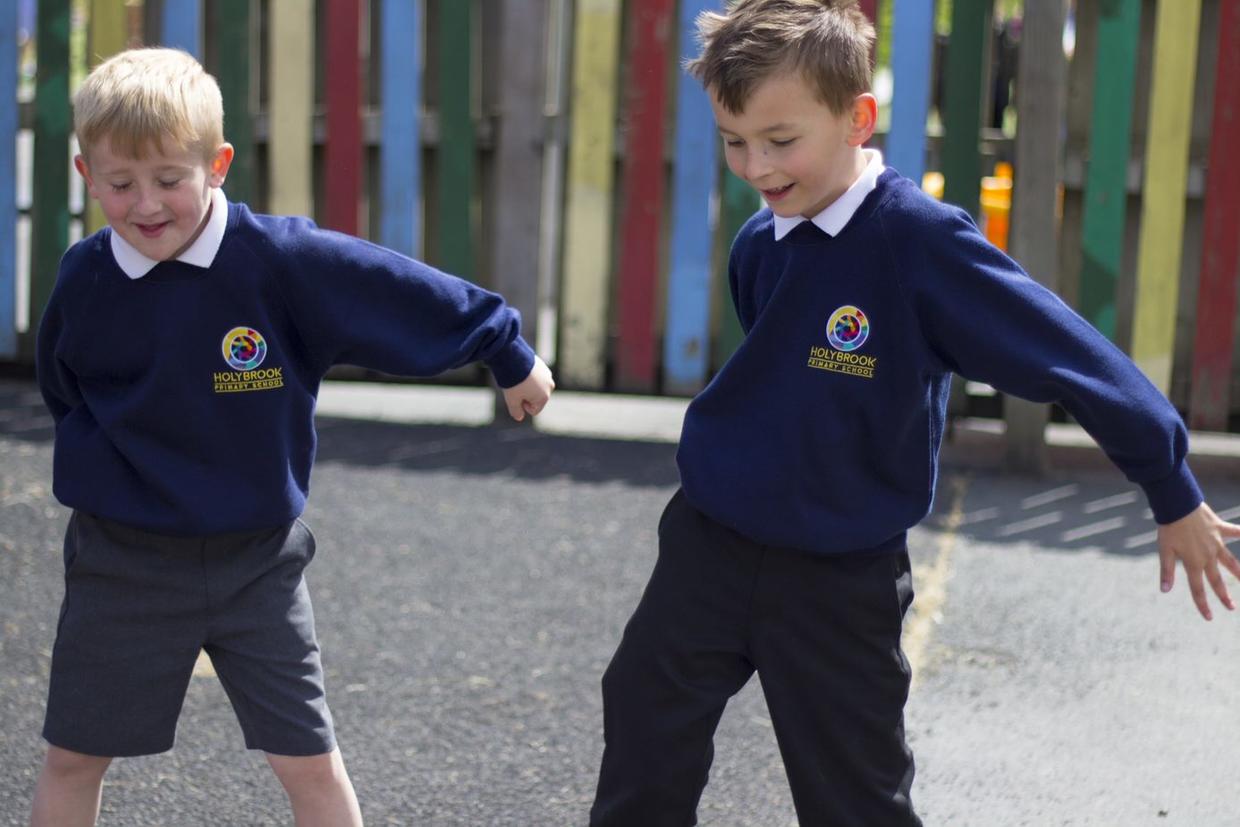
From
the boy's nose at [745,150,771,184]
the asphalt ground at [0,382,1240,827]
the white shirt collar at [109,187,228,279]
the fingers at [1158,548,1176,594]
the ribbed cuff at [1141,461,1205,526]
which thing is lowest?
the asphalt ground at [0,382,1240,827]

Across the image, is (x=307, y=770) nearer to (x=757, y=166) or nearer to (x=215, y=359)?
(x=215, y=359)

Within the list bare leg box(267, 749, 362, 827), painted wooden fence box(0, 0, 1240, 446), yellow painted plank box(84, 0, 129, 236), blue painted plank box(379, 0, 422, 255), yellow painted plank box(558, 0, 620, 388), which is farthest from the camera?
yellow painted plank box(84, 0, 129, 236)

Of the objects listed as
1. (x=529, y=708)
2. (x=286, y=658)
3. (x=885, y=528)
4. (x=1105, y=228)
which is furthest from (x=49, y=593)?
(x=1105, y=228)

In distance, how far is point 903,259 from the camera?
242cm

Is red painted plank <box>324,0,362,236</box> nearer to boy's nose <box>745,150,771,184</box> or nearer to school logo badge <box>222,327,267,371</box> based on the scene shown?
school logo badge <box>222,327,267,371</box>

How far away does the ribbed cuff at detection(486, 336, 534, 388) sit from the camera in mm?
2775

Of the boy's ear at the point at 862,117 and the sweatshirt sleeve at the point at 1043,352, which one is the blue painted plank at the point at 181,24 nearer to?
the boy's ear at the point at 862,117

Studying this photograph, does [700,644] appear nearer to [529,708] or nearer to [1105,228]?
[529,708]

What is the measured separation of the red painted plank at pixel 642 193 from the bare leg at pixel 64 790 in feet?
13.4

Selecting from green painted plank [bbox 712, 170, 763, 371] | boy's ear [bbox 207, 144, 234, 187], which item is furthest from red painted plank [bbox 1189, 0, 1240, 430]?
boy's ear [bbox 207, 144, 234, 187]

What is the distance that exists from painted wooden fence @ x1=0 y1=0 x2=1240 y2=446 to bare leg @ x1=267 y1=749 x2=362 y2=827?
387cm

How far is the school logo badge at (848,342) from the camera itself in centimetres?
245

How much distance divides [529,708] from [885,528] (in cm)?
155

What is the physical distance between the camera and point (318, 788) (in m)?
2.68
